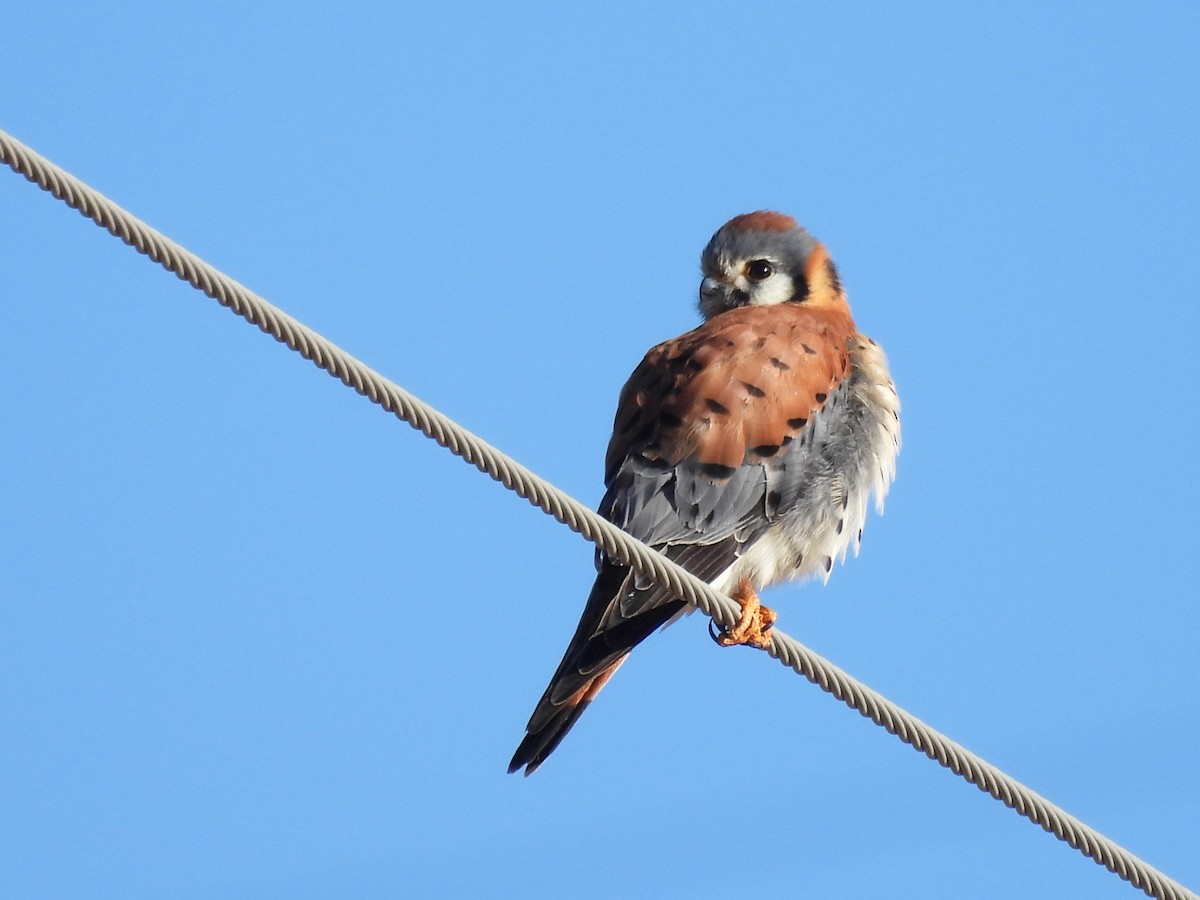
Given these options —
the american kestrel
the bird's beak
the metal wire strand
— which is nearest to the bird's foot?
the american kestrel

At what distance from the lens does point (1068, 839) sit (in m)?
3.32

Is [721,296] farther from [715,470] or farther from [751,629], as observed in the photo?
[751,629]

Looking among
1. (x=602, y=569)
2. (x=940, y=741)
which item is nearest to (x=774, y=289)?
(x=602, y=569)

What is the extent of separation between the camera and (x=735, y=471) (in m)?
4.48

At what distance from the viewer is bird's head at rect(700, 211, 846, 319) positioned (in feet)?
19.4

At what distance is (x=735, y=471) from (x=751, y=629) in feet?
1.74

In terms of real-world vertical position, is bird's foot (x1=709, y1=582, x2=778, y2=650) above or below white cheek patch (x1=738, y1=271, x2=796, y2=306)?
below

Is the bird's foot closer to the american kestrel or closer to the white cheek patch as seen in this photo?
the american kestrel

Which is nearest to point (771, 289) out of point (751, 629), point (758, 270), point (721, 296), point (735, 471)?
point (758, 270)

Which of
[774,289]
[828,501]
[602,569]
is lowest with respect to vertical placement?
[602,569]

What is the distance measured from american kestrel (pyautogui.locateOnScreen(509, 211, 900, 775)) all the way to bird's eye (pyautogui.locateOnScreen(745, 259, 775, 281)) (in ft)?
2.18

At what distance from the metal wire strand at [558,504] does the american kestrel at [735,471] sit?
0.59 m

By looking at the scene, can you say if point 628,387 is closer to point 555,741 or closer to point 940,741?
point 555,741

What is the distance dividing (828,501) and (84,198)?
253cm
